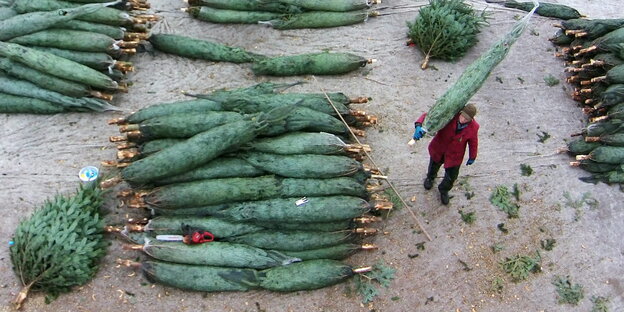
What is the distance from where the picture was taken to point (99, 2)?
10031 mm

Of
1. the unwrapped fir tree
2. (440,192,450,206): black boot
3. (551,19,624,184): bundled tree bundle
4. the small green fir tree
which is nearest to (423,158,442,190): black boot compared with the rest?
(440,192,450,206): black boot

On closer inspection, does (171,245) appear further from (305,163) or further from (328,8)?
(328,8)

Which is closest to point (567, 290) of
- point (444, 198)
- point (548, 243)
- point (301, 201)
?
point (548, 243)

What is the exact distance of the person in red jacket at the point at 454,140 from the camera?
23.6 feet

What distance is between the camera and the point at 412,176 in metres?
8.62

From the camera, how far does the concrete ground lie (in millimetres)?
7129

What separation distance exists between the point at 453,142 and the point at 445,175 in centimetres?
75

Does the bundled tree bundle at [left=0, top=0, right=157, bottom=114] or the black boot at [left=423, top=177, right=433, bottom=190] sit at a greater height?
the bundled tree bundle at [left=0, top=0, right=157, bottom=114]

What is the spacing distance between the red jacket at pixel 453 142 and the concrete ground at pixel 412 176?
101 cm

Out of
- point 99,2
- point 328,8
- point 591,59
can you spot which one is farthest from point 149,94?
point 591,59

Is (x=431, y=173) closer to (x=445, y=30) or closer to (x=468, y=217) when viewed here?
(x=468, y=217)

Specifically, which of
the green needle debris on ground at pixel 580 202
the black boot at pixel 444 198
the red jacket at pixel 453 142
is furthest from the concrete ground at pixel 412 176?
the red jacket at pixel 453 142

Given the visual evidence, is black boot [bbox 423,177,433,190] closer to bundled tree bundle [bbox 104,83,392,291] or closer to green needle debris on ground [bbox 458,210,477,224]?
green needle debris on ground [bbox 458,210,477,224]

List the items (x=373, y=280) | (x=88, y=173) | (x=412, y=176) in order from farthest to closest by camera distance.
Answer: (x=412, y=176) → (x=88, y=173) → (x=373, y=280)
